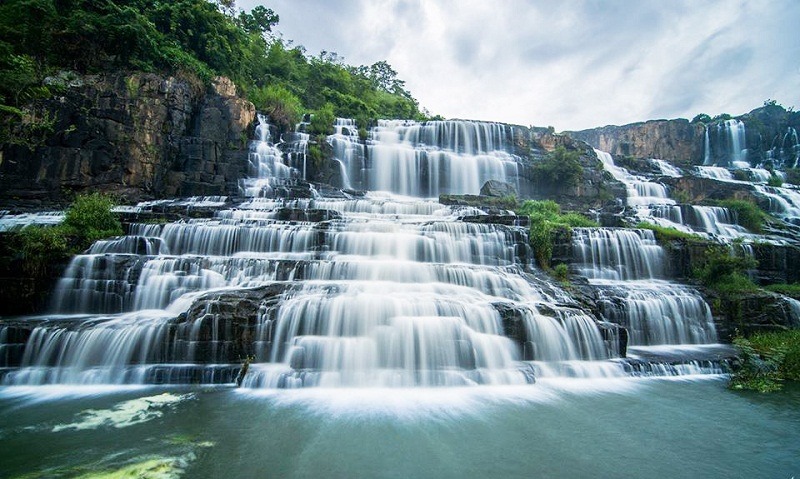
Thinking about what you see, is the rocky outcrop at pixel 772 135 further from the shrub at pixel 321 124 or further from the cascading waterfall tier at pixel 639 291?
the shrub at pixel 321 124

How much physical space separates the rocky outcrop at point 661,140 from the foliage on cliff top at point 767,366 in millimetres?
33920

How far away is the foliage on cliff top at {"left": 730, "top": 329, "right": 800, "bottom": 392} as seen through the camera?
7.31 m

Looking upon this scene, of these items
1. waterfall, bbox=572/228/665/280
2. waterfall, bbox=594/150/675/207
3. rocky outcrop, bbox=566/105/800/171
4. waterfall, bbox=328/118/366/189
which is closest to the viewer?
waterfall, bbox=572/228/665/280

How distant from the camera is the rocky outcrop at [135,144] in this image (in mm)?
15422

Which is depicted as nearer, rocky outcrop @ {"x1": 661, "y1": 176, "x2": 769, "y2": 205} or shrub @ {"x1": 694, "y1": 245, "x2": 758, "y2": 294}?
shrub @ {"x1": 694, "y1": 245, "x2": 758, "y2": 294}

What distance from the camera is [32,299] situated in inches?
349

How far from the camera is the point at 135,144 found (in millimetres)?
17219

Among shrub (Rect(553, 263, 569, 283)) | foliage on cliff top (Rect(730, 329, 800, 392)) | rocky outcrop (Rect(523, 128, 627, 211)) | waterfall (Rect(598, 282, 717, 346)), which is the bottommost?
foliage on cliff top (Rect(730, 329, 800, 392))

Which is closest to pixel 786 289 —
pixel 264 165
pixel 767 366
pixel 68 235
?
pixel 767 366

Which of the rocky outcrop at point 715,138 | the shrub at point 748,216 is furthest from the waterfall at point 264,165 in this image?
the rocky outcrop at point 715,138

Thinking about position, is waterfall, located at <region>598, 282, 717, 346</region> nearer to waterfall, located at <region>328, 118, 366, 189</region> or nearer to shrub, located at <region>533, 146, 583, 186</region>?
shrub, located at <region>533, 146, 583, 186</region>

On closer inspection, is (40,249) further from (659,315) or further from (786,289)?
(786,289)

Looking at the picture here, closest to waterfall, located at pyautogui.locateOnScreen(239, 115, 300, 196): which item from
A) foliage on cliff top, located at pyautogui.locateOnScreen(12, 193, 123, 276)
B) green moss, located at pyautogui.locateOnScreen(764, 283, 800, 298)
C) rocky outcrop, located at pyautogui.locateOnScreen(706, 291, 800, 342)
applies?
foliage on cliff top, located at pyautogui.locateOnScreen(12, 193, 123, 276)

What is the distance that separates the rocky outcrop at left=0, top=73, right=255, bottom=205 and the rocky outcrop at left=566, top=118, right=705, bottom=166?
32.9 m
